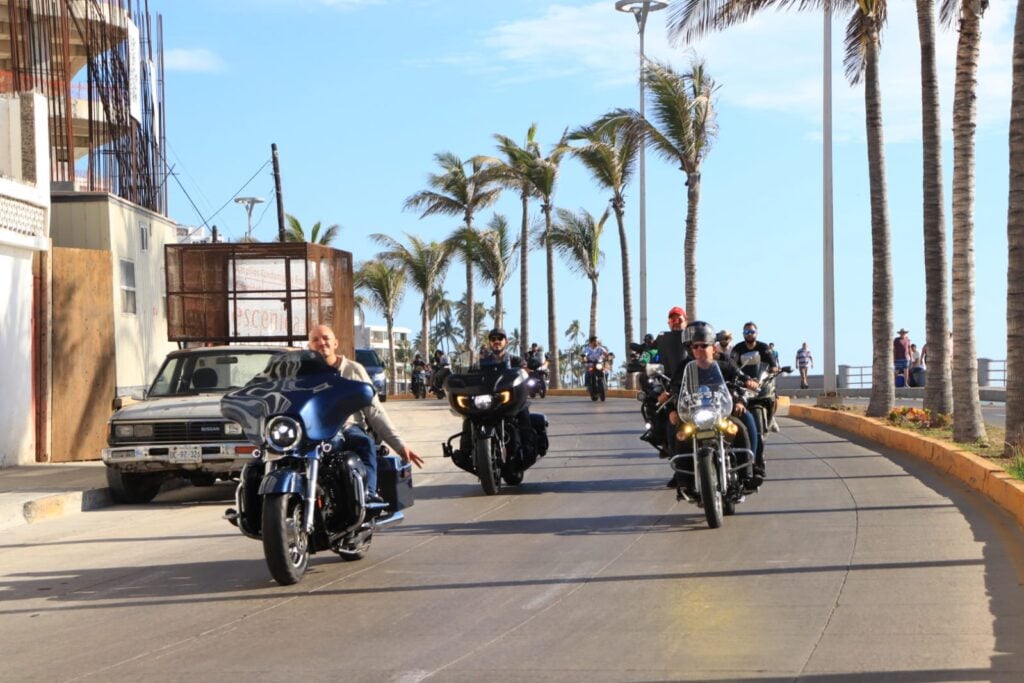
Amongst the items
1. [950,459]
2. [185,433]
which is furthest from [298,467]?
[950,459]

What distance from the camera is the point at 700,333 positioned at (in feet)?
38.2

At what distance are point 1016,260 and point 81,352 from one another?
11862mm

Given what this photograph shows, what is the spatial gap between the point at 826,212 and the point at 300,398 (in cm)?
2428

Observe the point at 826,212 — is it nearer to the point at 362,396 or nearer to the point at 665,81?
the point at 665,81

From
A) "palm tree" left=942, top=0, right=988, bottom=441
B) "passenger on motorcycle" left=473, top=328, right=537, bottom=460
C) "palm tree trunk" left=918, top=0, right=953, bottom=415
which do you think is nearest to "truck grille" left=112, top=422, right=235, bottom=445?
"passenger on motorcycle" left=473, top=328, right=537, bottom=460

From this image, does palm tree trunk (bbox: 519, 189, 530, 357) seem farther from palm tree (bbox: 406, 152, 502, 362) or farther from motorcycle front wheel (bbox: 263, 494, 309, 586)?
motorcycle front wheel (bbox: 263, 494, 309, 586)

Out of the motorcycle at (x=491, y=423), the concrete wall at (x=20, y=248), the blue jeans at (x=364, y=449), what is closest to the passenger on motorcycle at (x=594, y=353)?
the concrete wall at (x=20, y=248)

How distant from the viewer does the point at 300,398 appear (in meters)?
8.57

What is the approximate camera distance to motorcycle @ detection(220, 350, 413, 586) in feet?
27.7

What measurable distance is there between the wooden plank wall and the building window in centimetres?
196

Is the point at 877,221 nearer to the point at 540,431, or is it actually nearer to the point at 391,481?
the point at 540,431

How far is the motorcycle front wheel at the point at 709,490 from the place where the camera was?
11102mm

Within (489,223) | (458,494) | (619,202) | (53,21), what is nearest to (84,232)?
(53,21)

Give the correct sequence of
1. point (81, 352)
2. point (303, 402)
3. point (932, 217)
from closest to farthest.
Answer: point (303, 402) → point (81, 352) → point (932, 217)
